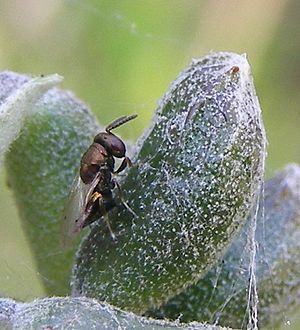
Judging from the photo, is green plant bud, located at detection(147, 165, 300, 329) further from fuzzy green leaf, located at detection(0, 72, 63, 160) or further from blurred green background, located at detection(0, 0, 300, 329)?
blurred green background, located at detection(0, 0, 300, 329)

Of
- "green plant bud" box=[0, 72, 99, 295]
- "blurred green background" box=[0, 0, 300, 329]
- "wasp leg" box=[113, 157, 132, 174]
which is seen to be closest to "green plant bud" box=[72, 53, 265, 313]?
"wasp leg" box=[113, 157, 132, 174]

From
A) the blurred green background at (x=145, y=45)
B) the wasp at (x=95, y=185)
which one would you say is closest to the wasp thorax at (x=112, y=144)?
the wasp at (x=95, y=185)

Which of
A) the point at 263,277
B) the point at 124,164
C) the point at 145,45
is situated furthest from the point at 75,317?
the point at 145,45

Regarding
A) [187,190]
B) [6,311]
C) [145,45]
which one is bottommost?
[6,311]

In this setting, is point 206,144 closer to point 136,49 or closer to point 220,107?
point 220,107

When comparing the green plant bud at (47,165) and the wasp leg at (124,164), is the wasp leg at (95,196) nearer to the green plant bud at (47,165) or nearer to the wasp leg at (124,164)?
the wasp leg at (124,164)

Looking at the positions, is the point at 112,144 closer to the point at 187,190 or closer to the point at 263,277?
the point at 187,190
